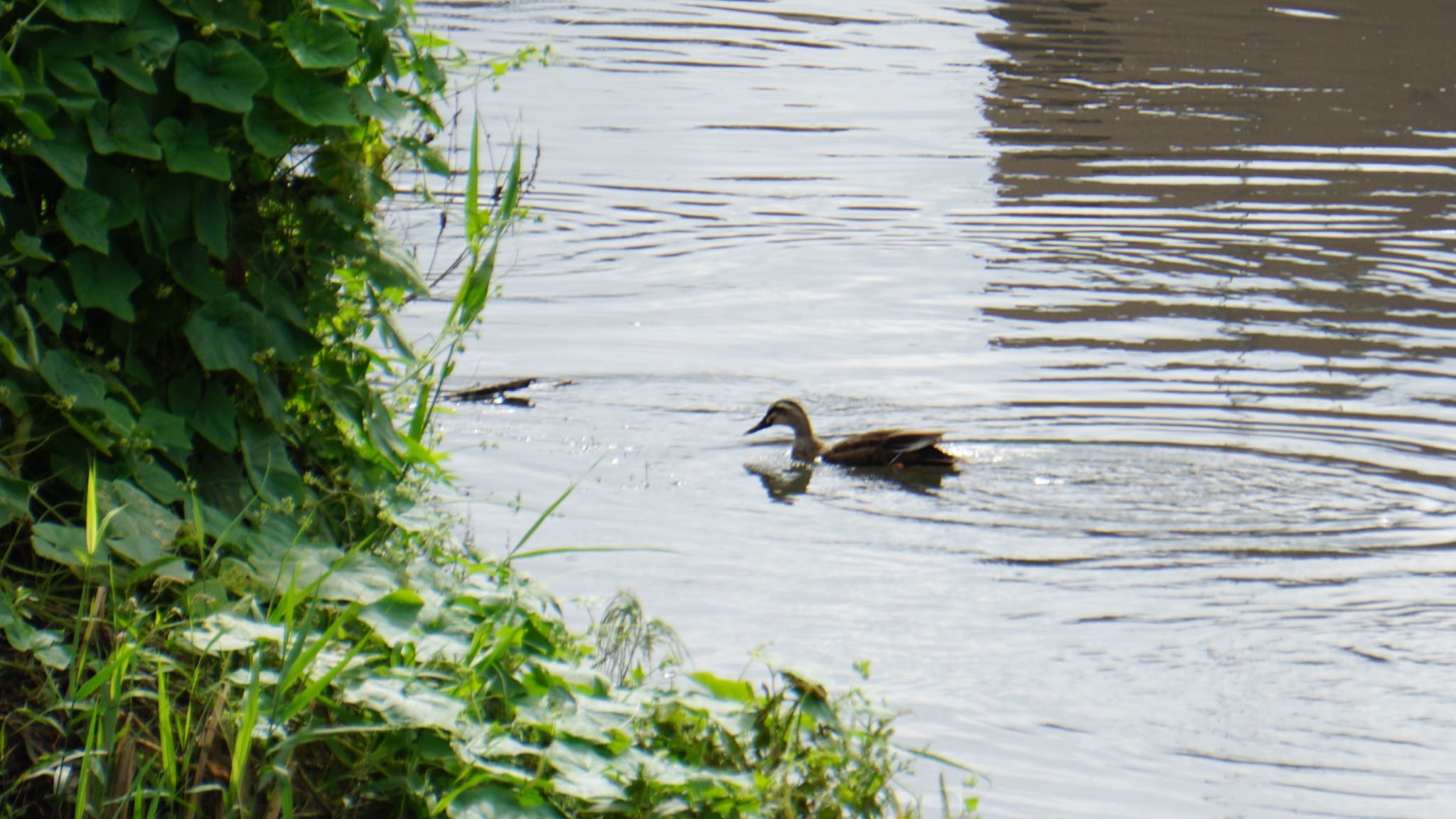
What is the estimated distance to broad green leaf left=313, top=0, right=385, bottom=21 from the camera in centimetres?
415

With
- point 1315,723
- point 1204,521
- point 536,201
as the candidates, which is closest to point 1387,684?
point 1315,723

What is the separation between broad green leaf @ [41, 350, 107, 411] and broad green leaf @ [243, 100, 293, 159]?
0.65 m

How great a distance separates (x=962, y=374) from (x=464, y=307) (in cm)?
646

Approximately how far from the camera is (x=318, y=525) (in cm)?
452

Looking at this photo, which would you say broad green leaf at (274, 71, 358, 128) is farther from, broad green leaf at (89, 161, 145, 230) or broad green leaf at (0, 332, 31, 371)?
broad green leaf at (0, 332, 31, 371)

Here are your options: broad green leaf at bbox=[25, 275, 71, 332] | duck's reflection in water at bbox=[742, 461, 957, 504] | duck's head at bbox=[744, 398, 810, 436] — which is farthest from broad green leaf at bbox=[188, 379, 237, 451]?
duck's head at bbox=[744, 398, 810, 436]

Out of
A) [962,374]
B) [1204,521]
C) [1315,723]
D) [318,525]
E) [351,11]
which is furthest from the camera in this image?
[962,374]

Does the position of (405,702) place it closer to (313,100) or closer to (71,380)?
(71,380)

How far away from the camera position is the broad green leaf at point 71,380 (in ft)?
12.7

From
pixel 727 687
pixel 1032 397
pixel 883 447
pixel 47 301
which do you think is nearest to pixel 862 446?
pixel 883 447

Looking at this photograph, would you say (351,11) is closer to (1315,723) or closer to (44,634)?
(44,634)

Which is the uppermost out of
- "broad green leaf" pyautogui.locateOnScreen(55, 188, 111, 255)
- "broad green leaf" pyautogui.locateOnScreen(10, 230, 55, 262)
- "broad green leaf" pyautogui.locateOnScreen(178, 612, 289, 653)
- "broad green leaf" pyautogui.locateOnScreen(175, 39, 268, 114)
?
"broad green leaf" pyautogui.locateOnScreen(175, 39, 268, 114)

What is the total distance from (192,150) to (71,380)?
0.60m

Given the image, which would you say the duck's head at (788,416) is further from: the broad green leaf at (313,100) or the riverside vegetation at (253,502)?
the broad green leaf at (313,100)
